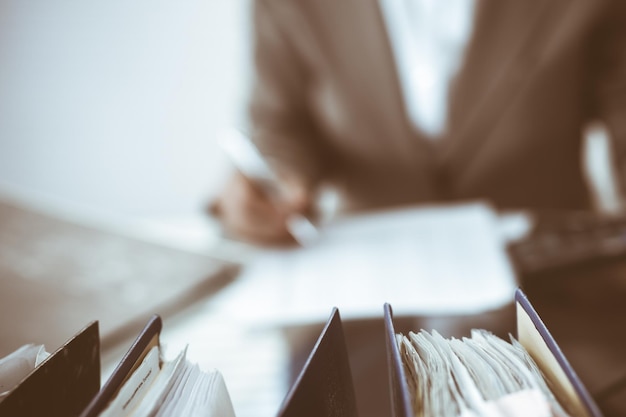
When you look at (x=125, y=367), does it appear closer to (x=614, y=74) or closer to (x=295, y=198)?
(x=295, y=198)

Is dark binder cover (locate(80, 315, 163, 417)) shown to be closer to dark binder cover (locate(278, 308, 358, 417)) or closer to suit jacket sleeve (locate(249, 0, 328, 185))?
dark binder cover (locate(278, 308, 358, 417))

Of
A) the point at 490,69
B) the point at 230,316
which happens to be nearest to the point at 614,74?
the point at 490,69

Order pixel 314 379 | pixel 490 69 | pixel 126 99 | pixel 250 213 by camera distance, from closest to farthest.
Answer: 1. pixel 314 379
2. pixel 250 213
3. pixel 490 69
4. pixel 126 99

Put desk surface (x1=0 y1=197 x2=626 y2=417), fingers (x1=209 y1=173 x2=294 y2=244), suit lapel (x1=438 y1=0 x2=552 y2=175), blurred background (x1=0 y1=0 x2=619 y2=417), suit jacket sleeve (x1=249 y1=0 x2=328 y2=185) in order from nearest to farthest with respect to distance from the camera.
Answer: desk surface (x1=0 y1=197 x2=626 y2=417) < fingers (x1=209 y1=173 x2=294 y2=244) < suit lapel (x1=438 y1=0 x2=552 y2=175) < suit jacket sleeve (x1=249 y1=0 x2=328 y2=185) < blurred background (x1=0 y1=0 x2=619 y2=417)

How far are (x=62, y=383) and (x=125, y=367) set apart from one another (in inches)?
1.2

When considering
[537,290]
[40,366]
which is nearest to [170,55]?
[537,290]

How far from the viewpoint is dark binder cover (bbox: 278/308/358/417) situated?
14 centimetres

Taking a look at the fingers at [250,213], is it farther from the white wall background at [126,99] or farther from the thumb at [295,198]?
the white wall background at [126,99]

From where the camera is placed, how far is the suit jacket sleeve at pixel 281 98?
3.14ft

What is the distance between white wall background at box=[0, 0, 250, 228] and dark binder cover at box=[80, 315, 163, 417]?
1157mm

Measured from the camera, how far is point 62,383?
0.17 meters

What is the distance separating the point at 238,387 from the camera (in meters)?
0.37

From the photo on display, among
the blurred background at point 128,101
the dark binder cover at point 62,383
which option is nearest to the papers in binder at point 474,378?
the dark binder cover at point 62,383

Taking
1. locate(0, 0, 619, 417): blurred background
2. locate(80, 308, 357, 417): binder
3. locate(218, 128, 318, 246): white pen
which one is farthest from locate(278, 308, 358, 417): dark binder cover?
locate(0, 0, 619, 417): blurred background
